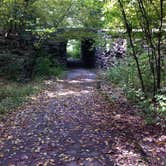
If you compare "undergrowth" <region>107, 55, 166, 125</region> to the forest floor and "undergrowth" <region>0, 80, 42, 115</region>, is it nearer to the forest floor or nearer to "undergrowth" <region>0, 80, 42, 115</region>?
the forest floor

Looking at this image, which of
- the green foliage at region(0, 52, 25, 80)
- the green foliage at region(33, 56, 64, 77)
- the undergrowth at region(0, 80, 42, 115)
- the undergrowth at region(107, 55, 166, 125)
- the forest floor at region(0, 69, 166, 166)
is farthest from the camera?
the green foliage at region(33, 56, 64, 77)

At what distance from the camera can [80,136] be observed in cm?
600

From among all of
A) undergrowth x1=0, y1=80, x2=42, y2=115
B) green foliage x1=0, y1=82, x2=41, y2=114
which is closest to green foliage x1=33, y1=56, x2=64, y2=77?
undergrowth x1=0, y1=80, x2=42, y2=115

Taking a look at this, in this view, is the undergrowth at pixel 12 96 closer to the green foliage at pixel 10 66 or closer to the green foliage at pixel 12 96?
the green foliage at pixel 12 96

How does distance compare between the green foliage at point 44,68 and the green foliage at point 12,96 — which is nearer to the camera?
the green foliage at point 12,96

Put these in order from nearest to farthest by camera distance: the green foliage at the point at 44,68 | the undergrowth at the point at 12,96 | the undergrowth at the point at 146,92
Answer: the undergrowth at the point at 146,92
the undergrowth at the point at 12,96
the green foliage at the point at 44,68

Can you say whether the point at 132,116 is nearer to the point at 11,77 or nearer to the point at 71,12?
the point at 11,77

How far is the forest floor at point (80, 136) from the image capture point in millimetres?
4832

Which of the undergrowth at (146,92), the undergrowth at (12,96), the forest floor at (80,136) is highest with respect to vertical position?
the undergrowth at (146,92)

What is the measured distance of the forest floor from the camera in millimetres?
4832

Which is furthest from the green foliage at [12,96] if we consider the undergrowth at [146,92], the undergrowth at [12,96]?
the undergrowth at [146,92]

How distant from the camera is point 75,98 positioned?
34.1 ft

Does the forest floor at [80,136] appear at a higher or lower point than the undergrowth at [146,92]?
lower

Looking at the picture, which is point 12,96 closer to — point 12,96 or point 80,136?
point 12,96
